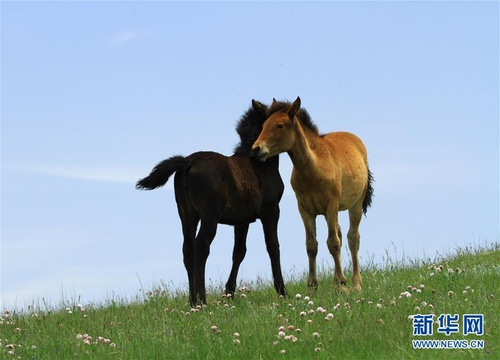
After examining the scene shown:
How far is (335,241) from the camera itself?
42.6 ft

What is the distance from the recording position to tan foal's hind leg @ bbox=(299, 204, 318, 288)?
13.2m

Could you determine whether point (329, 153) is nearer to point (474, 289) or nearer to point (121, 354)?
point (474, 289)

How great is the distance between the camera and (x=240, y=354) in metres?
8.77

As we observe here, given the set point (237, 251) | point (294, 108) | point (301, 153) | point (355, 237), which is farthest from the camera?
point (355, 237)

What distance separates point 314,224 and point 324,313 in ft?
9.82

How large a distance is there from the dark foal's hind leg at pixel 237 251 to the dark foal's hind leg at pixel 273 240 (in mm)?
419

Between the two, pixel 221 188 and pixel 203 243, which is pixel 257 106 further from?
pixel 203 243

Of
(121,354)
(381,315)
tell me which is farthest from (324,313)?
(121,354)

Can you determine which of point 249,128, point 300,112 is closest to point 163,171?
point 249,128

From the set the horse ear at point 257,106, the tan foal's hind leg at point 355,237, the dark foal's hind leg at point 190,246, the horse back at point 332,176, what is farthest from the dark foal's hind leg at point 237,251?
the tan foal's hind leg at point 355,237

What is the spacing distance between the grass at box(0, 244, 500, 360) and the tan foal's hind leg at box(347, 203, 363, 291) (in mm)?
304

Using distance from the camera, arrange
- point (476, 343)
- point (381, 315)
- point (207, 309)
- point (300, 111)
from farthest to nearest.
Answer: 1. point (300, 111)
2. point (207, 309)
3. point (381, 315)
4. point (476, 343)

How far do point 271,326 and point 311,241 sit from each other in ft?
12.3

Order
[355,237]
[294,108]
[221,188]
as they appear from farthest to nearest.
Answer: [355,237] → [294,108] → [221,188]
